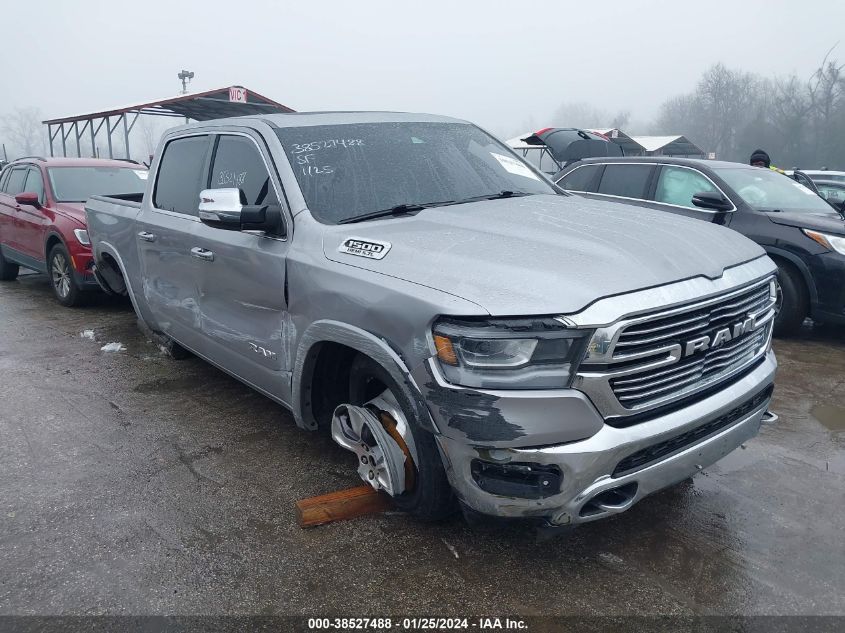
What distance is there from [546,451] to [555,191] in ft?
7.34

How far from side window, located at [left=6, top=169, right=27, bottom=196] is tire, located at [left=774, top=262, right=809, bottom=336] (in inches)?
349

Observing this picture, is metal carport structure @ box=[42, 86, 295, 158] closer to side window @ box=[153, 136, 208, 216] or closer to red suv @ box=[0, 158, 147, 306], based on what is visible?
red suv @ box=[0, 158, 147, 306]

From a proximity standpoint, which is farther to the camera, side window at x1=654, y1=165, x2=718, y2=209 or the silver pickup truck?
side window at x1=654, y1=165, x2=718, y2=209

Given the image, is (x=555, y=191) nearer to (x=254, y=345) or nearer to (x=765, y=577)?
(x=254, y=345)

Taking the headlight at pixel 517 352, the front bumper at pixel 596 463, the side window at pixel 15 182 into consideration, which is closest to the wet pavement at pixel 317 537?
the front bumper at pixel 596 463

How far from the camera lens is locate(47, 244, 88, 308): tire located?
24.0 ft

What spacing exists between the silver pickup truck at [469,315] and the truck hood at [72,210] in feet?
12.8

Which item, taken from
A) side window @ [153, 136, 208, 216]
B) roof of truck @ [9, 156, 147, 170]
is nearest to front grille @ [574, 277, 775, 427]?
side window @ [153, 136, 208, 216]

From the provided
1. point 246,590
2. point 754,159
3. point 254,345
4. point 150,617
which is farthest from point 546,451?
Answer: point 754,159

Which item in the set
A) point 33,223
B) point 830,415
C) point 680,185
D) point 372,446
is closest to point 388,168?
point 372,446

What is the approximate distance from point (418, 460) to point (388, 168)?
63.3 inches

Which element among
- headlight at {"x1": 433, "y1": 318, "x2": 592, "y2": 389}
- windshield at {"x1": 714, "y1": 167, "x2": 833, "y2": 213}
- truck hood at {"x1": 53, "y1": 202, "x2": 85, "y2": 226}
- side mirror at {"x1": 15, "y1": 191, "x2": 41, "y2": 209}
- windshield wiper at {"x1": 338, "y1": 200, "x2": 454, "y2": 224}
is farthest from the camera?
side mirror at {"x1": 15, "y1": 191, "x2": 41, "y2": 209}

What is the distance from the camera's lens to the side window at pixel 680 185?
683 cm

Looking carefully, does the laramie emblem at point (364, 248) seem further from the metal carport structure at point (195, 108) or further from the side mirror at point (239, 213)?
the metal carport structure at point (195, 108)
